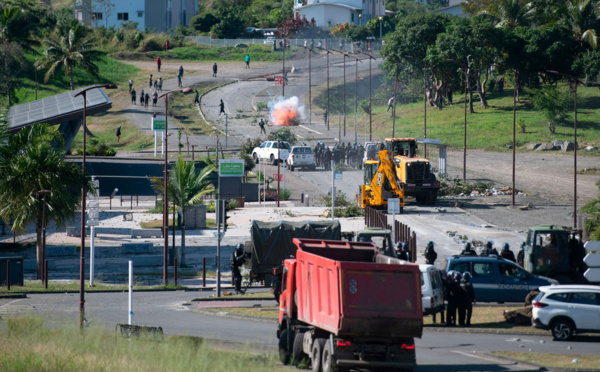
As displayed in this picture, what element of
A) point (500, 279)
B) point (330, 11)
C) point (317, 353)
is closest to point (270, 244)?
point (500, 279)

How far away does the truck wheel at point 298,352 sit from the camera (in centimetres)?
1641

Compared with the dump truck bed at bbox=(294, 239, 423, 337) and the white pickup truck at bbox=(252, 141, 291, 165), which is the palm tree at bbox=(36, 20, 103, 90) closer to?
the white pickup truck at bbox=(252, 141, 291, 165)

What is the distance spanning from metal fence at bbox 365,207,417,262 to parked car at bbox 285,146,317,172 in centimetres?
2238

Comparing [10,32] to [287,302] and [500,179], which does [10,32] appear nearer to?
[500,179]

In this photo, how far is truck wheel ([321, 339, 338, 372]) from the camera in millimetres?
14789

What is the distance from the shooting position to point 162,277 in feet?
110

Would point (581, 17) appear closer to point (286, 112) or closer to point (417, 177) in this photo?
point (286, 112)

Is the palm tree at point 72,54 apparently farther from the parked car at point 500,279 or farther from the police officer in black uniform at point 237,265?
the parked car at point 500,279

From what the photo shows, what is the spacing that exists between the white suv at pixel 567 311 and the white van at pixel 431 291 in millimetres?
2921

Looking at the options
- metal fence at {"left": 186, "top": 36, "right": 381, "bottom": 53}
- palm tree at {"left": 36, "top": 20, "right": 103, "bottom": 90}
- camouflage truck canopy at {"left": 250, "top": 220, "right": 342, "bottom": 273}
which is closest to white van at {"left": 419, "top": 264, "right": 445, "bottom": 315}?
camouflage truck canopy at {"left": 250, "top": 220, "right": 342, "bottom": 273}

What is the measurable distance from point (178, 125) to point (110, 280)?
182 ft

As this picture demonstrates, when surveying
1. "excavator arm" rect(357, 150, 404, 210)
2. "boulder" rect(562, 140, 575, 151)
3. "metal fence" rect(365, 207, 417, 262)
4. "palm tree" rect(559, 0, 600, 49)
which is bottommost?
"metal fence" rect(365, 207, 417, 262)

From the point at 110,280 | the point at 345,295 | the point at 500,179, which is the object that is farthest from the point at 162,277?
the point at 500,179

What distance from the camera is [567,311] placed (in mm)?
20250
